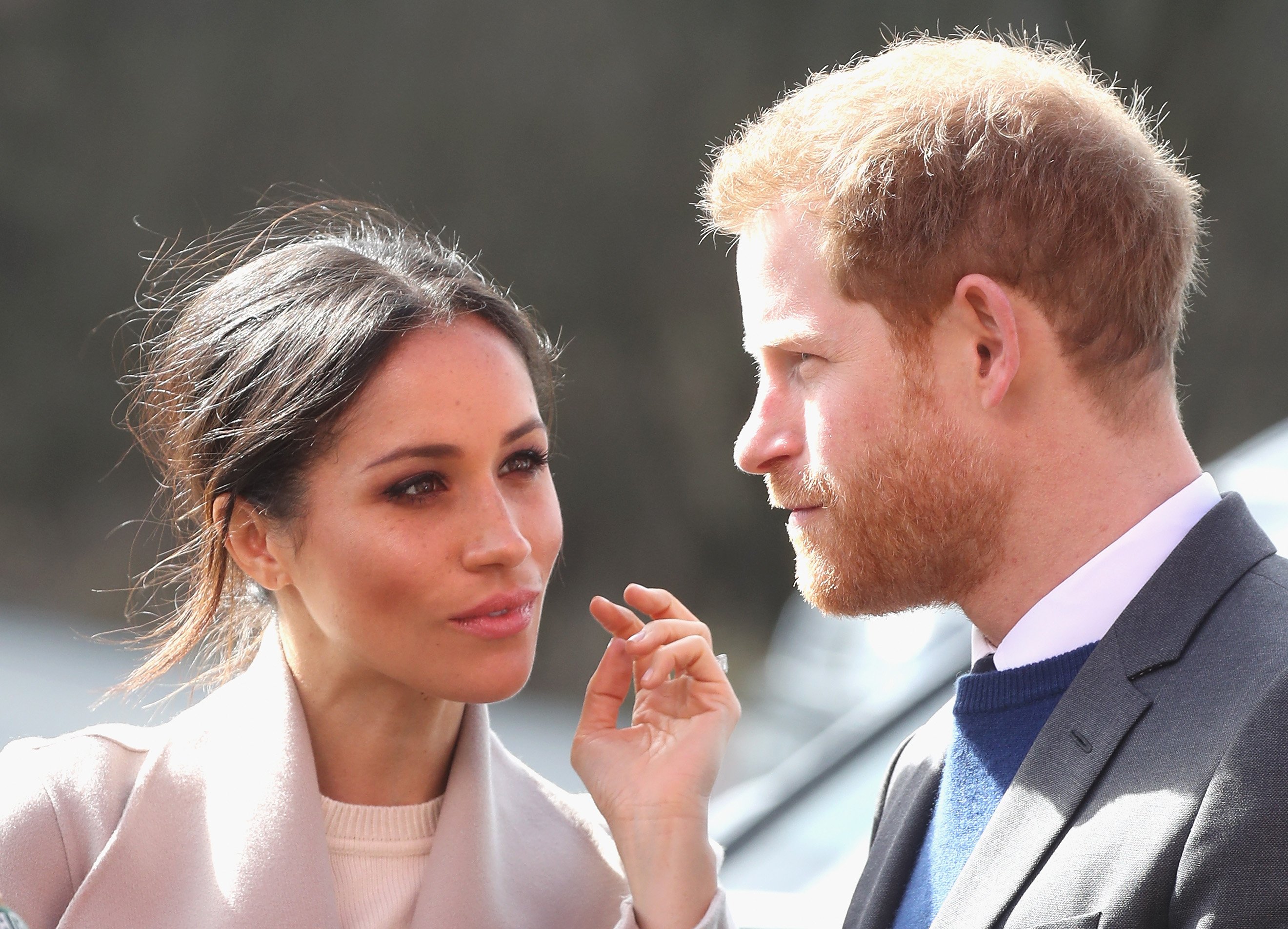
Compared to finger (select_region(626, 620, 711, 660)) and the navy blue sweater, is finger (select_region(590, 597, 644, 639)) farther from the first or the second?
the navy blue sweater

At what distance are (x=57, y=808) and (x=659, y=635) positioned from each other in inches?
39.8

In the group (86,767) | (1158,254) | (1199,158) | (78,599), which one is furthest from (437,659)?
(1199,158)

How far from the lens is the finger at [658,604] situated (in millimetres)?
2264

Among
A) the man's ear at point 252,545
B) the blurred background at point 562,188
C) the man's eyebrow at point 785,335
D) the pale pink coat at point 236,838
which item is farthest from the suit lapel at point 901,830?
the blurred background at point 562,188

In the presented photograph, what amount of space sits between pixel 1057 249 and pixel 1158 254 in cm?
19

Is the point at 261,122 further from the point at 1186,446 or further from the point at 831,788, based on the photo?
the point at 1186,446

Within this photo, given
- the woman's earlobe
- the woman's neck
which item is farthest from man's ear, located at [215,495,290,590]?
the woman's neck

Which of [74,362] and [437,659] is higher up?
[74,362]

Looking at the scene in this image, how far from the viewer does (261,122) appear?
1399 cm

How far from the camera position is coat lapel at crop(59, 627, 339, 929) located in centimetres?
207

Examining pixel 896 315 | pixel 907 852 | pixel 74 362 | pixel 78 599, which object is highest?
pixel 74 362

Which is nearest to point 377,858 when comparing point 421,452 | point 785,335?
point 421,452

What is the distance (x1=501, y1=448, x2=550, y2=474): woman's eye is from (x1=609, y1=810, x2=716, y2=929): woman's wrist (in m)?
0.62

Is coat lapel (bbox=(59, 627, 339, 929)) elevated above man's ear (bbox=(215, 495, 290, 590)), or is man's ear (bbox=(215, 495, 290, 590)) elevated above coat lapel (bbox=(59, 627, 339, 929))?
man's ear (bbox=(215, 495, 290, 590))
